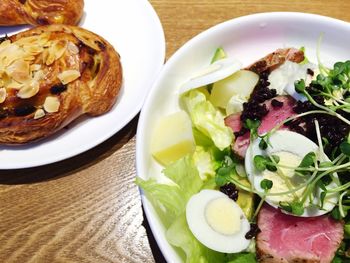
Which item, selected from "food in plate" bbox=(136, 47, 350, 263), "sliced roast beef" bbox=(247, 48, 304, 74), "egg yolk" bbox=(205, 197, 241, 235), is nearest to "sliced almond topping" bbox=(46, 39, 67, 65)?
"food in plate" bbox=(136, 47, 350, 263)

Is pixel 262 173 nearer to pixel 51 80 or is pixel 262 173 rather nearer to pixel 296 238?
pixel 296 238

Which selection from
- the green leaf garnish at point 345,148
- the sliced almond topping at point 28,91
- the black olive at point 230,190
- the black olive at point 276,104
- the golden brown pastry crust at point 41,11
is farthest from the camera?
the golden brown pastry crust at point 41,11

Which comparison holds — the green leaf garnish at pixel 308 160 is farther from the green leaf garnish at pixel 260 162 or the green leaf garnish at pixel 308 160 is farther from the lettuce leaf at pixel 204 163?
the lettuce leaf at pixel 204 163

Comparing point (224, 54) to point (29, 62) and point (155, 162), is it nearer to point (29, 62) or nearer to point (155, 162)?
point (155, 162)

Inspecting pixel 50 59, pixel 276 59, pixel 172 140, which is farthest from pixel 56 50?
pixel 276 59

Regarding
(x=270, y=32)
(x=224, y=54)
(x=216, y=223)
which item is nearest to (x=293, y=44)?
(x=270, y=32)

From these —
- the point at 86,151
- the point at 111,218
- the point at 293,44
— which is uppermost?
the point at 293,44

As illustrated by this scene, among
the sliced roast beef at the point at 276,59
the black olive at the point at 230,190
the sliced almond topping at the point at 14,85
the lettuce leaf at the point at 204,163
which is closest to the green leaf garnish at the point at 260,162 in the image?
the black olive at the point at 230,190
